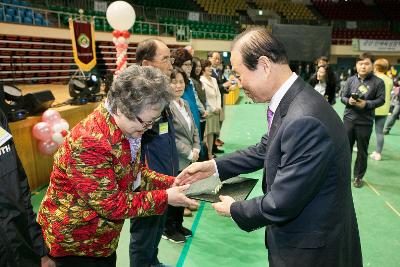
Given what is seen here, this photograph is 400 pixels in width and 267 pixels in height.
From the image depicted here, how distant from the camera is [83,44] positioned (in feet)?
27.4

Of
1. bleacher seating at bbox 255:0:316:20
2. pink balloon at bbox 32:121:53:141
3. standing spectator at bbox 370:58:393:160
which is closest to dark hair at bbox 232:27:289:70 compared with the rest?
pink balloon at bbox 32:121:53:141

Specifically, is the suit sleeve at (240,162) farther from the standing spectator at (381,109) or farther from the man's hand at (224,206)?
the standing spectator at (381,109)

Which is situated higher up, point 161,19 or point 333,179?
point 161,19

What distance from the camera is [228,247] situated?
3.00m

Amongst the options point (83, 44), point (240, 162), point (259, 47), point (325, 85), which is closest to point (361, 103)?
point (325, 85)

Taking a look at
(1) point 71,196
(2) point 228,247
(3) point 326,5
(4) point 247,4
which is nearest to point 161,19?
(4) point 247,4

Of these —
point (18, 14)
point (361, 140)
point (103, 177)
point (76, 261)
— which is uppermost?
point (18, 14)

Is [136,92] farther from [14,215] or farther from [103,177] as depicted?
[14,215]

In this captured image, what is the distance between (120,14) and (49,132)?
3.03m

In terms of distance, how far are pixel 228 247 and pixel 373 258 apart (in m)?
1.24

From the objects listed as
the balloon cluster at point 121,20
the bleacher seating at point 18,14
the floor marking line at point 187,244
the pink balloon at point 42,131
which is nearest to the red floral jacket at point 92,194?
the floor marking line at point 187,244

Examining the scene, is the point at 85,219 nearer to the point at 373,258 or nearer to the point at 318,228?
the point at 318,228

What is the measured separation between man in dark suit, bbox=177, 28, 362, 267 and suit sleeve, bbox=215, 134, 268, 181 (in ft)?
1.60

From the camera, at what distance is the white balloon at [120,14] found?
5965mm
